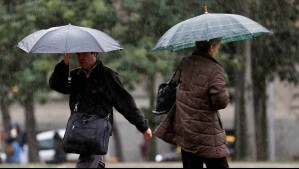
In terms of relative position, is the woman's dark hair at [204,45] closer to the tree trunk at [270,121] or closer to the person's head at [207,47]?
the person's head at [207,47]

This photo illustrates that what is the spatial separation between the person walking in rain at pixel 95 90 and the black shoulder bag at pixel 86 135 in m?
0.07

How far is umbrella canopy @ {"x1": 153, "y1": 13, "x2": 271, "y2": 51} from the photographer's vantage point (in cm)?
748

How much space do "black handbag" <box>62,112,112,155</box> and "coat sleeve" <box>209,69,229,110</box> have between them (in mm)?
943

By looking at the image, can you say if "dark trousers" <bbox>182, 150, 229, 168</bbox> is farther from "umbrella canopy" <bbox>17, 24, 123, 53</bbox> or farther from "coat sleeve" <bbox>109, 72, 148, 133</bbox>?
"umbrella canopy" <bbox>17, 24, 123, 53</bbox>

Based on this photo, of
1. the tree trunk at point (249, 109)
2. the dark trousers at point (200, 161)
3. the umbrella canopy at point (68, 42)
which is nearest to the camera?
the umbrella canopy at point (68, 42)

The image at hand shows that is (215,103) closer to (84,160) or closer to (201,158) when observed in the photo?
(201,158)

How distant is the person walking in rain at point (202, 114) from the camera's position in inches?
285

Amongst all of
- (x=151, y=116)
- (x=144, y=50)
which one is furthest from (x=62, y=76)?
(x=151, y=116)

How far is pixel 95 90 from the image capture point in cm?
724

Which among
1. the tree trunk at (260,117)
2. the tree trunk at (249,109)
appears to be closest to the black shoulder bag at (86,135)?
the tree trunk at (249,109)

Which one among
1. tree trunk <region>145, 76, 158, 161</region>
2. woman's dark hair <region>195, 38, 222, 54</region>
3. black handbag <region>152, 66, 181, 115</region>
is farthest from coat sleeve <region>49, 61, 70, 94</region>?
tree trunk <region>145, 76, 158, 161</region>

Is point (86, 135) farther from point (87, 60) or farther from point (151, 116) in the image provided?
point (151, 116)

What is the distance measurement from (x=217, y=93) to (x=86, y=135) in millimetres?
1179

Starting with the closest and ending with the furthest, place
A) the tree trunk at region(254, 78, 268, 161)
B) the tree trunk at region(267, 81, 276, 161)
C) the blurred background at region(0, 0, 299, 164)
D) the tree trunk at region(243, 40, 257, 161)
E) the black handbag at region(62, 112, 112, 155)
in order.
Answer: the black handbag at region(62, 112, 112, 155) → the blurred background at region(0, 0, 299, 164) → the tree trunk at region(243, 40, 257, 161) → the tree trunk at region(254, 78, 268, 161) → the tree trunk at region(267, 81, 276, 161)
